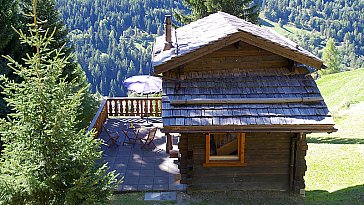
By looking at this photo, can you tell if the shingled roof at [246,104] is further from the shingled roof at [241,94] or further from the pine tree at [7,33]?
the pine tree at [7,33]

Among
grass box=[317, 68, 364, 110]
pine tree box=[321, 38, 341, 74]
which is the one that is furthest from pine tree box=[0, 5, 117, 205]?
pine tree box=[321, 38, 341, 74]

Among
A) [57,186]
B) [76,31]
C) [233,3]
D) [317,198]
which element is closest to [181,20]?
[233,3]

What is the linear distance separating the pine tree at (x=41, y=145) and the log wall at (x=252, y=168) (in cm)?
433

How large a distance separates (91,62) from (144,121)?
335 feet

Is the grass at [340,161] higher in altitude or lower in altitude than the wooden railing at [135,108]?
lower

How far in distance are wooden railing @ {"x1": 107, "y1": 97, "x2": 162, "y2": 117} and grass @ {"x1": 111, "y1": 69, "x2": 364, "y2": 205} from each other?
6.64m

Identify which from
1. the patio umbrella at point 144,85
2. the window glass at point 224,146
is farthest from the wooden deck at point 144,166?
the patio umbrella at point 144,85

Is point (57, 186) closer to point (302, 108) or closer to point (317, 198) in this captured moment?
point (302, 108)

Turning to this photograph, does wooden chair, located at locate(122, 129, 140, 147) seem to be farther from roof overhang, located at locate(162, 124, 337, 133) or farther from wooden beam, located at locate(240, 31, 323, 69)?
wooden beam, located at locate(240, 31, 323, 69)

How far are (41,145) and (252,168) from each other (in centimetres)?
625

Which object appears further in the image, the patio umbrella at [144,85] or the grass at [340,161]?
the patio umbrella at [144,85]

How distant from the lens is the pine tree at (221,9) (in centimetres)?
2252

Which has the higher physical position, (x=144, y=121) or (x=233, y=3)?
(x=233, y=3)

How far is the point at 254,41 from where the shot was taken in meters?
10.4
